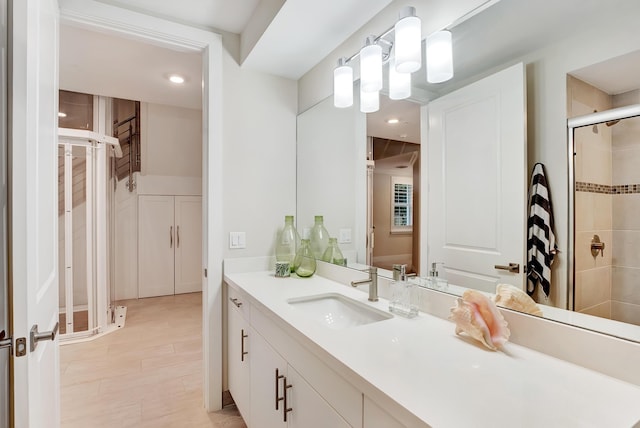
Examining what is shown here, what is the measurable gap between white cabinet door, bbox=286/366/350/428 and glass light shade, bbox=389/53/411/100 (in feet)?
4.05

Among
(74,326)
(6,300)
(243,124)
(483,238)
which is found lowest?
(74,326)

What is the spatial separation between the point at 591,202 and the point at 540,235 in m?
0.16

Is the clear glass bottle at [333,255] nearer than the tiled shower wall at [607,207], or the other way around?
the tiled shower wall at [607,207]

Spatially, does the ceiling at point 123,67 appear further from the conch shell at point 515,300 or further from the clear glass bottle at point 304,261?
the conch shell at point 515,300

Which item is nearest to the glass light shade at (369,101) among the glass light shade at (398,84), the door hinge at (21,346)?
the glass light shade at (398,84)

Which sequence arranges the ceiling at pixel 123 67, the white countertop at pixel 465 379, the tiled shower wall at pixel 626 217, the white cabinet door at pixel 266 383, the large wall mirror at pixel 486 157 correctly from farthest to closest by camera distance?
1. the ceiling at pixel 123 67
2. the white cabinet door at pixel 266 383
3. the large wall mirror at pixel 486 157
4. the tiled shower wall at pixel 626 217
5. the white countertop at pixel 465 379

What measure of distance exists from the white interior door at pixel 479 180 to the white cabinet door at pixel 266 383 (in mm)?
742

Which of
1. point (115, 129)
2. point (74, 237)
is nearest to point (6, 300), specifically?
point (74, 237)

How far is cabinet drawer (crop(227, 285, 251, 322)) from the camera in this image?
1.63m

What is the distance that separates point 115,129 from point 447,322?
4.41 m

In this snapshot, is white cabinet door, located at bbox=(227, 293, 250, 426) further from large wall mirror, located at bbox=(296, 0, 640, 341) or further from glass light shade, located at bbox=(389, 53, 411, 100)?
glass light shade, located at bbox=(389, 53, 411, 100)

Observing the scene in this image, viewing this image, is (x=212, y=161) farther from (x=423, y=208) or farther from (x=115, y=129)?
(x=115, y=129)

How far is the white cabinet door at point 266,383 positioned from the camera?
4.00 feet

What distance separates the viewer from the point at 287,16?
1570 millimetres
